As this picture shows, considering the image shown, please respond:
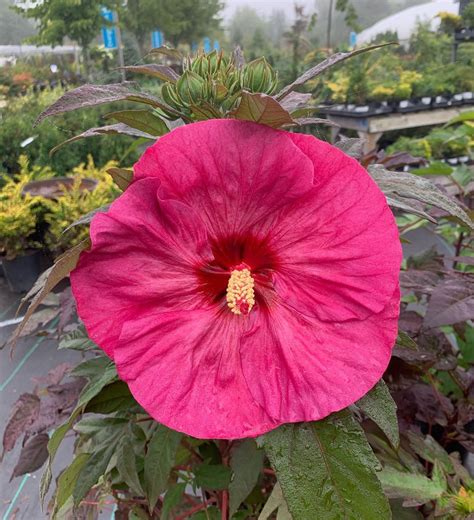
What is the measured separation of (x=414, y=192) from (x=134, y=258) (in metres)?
0.22

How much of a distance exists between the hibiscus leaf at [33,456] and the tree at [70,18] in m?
5.59

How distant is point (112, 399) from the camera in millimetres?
528

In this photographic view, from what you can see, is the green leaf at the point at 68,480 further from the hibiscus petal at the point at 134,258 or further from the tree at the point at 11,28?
the tree at the point at 11,28

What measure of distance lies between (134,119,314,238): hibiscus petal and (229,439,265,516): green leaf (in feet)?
0.95

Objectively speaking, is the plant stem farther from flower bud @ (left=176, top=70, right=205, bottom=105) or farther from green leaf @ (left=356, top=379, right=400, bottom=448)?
flower bud @ (left=176, top=70, right=205, bottom=105)

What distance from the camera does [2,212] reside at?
2521 millimetres

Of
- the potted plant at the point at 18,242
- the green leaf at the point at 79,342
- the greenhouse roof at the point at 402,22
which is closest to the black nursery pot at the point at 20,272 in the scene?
the potted plant at the point at 18,242

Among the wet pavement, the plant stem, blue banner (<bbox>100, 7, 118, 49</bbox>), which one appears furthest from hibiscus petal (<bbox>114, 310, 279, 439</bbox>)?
blue banner (<bbox>100, 7, 118, 49</bbox>)

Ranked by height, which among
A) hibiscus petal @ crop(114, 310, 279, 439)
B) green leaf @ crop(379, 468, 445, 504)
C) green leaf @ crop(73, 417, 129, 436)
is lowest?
green leaf @ crop(379, 468, 445, 504)

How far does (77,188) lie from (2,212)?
0.36 metres

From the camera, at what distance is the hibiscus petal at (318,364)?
0.34m

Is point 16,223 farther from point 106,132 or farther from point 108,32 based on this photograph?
point 108,32

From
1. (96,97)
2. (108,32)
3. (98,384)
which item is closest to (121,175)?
(96,97)

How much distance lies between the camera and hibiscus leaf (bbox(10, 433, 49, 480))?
719mm
